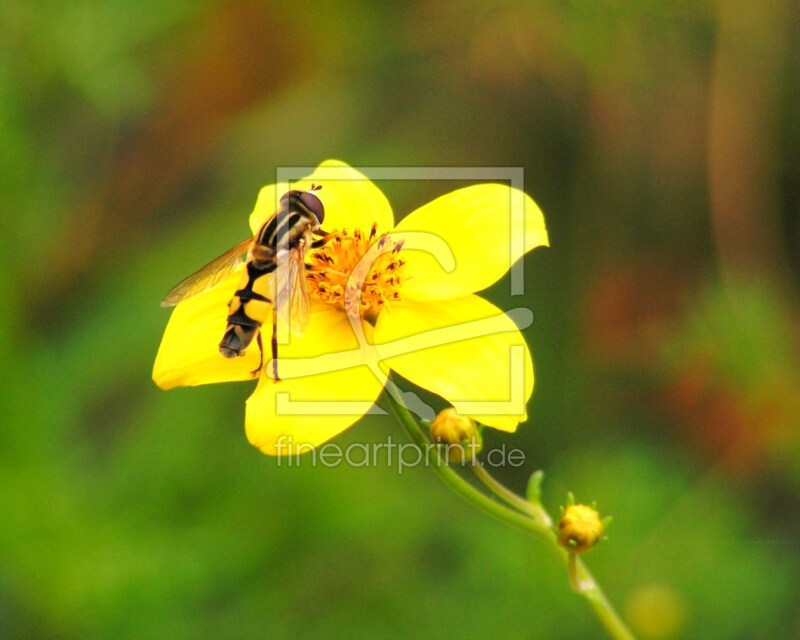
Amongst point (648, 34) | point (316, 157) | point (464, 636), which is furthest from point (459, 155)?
point (464, 636)

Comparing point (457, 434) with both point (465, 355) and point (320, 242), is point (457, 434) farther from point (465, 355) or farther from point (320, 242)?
point (320, 242)

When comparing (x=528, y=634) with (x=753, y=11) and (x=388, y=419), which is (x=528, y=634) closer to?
(x=388, y=419)

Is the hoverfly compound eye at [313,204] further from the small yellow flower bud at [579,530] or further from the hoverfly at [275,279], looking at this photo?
the small yellow flower bud at [579,530]

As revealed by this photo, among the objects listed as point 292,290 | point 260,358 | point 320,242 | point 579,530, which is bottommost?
point 579,530

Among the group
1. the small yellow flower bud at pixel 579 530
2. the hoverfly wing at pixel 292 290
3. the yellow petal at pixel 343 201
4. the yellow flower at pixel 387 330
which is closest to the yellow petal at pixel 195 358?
the yellow flower at pixel 387 330

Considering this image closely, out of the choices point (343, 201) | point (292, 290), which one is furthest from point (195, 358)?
point (343, 201)

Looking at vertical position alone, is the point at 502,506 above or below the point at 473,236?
below
